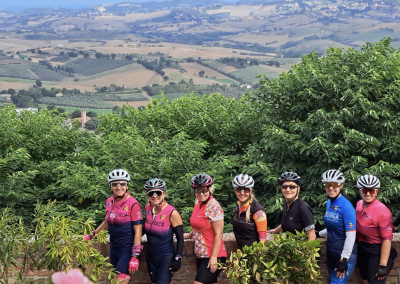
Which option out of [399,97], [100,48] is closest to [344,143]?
[399,97]

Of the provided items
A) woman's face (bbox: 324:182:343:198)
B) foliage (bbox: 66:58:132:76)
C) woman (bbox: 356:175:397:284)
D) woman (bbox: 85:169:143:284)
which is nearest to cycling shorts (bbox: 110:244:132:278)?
woman (bbox: 85:169:143:284)

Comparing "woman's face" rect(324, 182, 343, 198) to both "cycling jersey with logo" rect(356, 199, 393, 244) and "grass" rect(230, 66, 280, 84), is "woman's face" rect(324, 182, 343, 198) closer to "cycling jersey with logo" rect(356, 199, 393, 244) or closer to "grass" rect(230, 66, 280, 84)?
"cycling jersey with logo" rect(356, 199, 393, 244)

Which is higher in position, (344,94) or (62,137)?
(344,94)

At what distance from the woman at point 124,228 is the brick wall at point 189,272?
20.7 inches

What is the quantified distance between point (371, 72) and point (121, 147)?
5.60 meters

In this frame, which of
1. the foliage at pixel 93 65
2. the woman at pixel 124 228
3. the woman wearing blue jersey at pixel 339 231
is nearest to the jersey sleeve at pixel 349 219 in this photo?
the woman wearing blue jersey at pixel 339 231

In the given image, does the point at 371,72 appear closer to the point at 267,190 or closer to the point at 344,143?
the point at 344,143

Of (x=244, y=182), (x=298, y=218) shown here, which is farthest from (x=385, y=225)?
(x=244, y=182)

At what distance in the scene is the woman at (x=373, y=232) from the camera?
6391mm

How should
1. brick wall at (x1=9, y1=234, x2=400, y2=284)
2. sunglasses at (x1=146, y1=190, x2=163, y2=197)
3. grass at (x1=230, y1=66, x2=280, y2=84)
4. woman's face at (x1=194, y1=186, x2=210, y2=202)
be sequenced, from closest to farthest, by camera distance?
1. woman's face at (x1=194, y1=186, x2=210, y2=202)
2. sunglasses at (x1=146, y1=190, x2=163, y2=197)
3. brick wall at (x1=9, y1=234, x2=400, y2=284)
4. grass at (x1=230, y1=66, x2=280, y2=84)

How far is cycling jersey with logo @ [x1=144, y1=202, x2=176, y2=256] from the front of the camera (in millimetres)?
6793

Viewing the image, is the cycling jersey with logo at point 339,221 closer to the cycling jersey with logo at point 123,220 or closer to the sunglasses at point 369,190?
the sunglasses at point 369,190

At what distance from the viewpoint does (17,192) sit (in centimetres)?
1102

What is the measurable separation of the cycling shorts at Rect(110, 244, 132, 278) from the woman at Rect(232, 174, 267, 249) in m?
1.53
